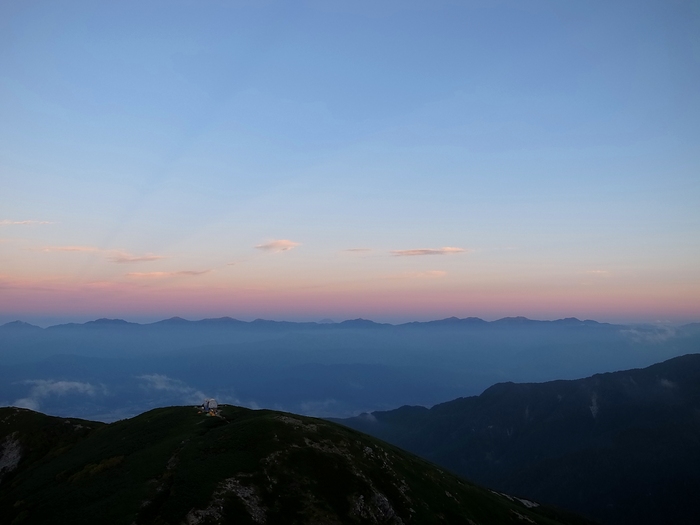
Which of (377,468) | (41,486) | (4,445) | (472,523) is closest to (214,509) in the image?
(377,468)

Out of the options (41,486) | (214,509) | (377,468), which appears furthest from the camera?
(377,468)

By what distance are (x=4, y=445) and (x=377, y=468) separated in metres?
85.0

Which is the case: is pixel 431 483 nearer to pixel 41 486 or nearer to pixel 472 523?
pixel 472 523

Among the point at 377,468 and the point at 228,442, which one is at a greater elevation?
the point at 228,442

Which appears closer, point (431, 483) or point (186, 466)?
point (186, 466)

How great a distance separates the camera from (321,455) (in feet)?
223

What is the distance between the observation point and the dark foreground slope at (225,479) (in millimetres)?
52719

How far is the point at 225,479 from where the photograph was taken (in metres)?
56.9

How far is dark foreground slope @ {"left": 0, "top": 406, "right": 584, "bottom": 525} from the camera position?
173ft

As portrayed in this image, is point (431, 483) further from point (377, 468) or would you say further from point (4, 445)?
point (4, 445)

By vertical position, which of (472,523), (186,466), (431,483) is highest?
(186,466)

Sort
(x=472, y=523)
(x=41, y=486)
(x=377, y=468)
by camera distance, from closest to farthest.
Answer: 1. (x=41, y=486)
2. (x=377, y=468)
3. (x=472, y=523)

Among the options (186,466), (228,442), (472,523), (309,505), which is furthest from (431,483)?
(186,466)

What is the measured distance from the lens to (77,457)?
77.4 metres
